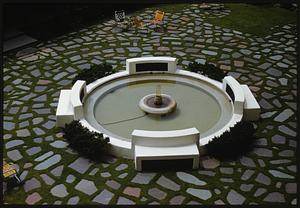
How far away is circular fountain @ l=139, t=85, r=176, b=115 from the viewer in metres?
11.5

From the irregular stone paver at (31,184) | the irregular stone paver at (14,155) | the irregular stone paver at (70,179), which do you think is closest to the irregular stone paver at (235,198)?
the irregular stone paver at (70,179)

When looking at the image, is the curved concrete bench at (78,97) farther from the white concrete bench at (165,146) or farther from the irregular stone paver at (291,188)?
the irregular stone paver at (291,188)

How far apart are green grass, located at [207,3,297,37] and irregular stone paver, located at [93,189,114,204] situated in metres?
11.2

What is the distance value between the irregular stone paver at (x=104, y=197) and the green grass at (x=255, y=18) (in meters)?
11.2

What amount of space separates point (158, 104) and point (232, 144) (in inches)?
105

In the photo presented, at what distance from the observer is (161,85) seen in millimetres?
13344

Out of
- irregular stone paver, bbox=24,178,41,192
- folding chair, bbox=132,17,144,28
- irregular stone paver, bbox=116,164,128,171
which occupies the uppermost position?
folding chair, bbox=132,17,144,28

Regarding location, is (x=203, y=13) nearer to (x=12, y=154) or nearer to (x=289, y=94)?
(x=289, y=94)

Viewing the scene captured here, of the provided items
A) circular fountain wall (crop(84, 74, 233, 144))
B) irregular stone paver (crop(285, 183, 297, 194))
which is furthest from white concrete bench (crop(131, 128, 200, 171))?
irregular stone paver (crop(285, 183, 297, 194))

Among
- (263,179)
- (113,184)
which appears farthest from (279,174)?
(113,184)

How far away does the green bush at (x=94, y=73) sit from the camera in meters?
13.1

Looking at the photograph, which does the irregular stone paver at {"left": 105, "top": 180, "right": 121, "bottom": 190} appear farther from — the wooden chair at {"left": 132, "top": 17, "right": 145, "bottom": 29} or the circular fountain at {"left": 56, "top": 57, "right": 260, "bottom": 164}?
the wooden chair at {"left": 132, "top": 17, "right": 145, "bottom": 29}

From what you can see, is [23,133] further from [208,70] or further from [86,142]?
[208,70]

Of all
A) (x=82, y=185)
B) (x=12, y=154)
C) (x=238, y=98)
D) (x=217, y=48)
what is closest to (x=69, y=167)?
(x=82, y=185)
